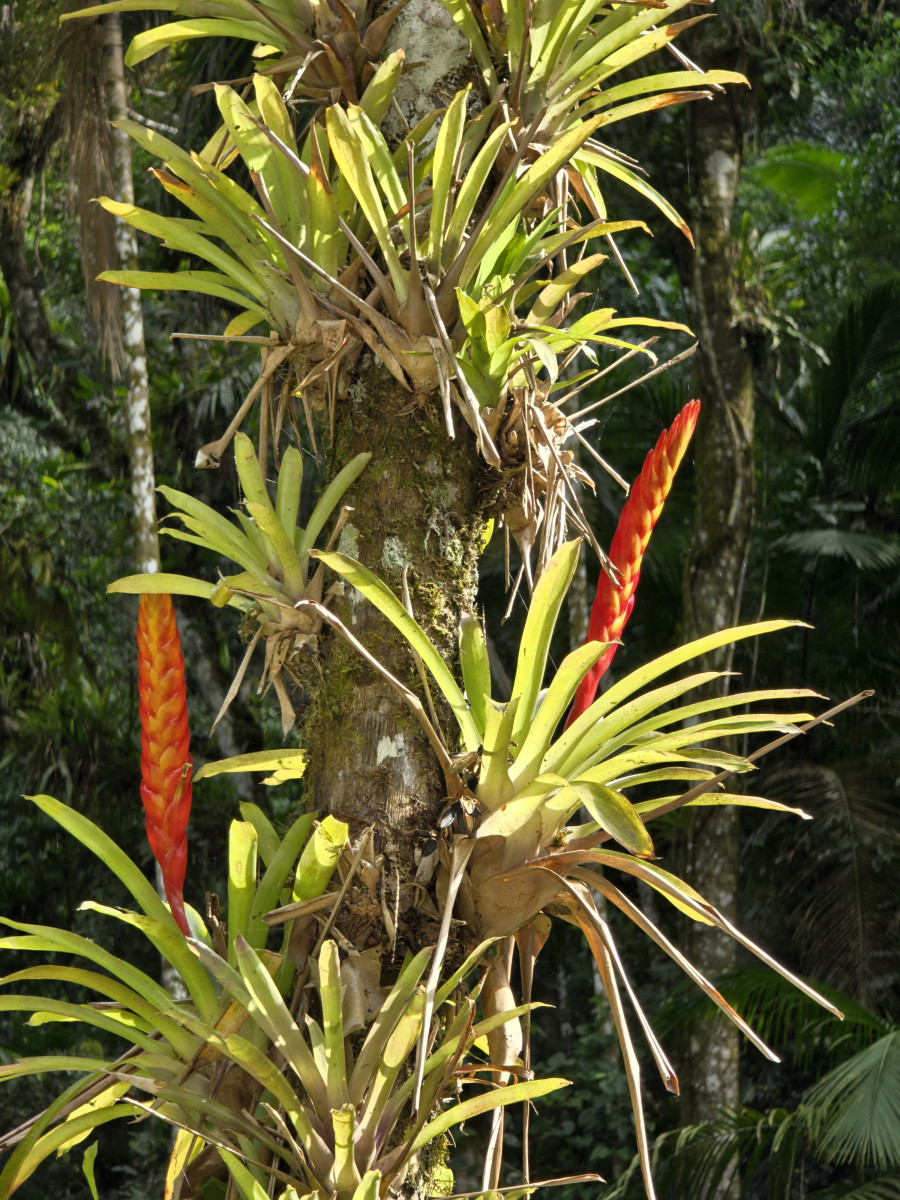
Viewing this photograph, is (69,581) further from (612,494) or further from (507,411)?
(507,411)

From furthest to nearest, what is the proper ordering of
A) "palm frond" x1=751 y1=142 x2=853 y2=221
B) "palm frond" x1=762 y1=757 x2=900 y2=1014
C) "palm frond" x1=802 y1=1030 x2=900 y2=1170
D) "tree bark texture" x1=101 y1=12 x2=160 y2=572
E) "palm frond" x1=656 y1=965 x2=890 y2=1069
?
1. "palm frond" x1=751 y1=142 x2=853 y2=221
2. "palm frond" x1=762 y1=757 x2=900 y2=1014
3. "tree bark texture" x1=101 y1=12 x2=160 y2=572
4. "palm frond" x1=656 y1=965 x2=890 y2=1069
5. "palm frond" x1=802 y1=1030 x2=900 y2=1170

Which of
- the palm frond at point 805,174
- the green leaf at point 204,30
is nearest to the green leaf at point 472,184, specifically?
the green leaf at point 204,30

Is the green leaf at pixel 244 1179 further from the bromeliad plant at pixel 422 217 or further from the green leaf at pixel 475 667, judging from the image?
the bromeliad plant at pixel 422 217

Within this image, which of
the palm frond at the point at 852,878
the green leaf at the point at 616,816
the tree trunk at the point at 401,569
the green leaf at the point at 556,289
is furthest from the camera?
the palm frond at the point at 852,878

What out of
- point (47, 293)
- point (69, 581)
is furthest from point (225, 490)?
point (47, 293)

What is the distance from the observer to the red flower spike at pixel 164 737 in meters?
0.74

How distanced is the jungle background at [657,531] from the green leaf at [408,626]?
301 centimetres

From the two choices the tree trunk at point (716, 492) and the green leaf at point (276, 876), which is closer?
the green leaf at point (276, 876)

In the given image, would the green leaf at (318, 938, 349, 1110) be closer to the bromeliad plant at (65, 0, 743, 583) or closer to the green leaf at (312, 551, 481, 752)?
A: the green leaf at (312, 551, 481, 752)

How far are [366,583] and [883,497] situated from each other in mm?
4237

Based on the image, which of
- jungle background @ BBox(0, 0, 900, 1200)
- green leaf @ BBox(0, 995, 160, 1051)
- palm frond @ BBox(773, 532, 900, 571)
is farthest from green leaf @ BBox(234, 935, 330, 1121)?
palm frond @ BBox(773, 532, 900, 571)

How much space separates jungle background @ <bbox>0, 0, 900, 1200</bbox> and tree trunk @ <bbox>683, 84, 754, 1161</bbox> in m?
0.03

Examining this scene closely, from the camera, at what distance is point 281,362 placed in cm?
80

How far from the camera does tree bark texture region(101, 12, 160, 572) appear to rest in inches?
126
